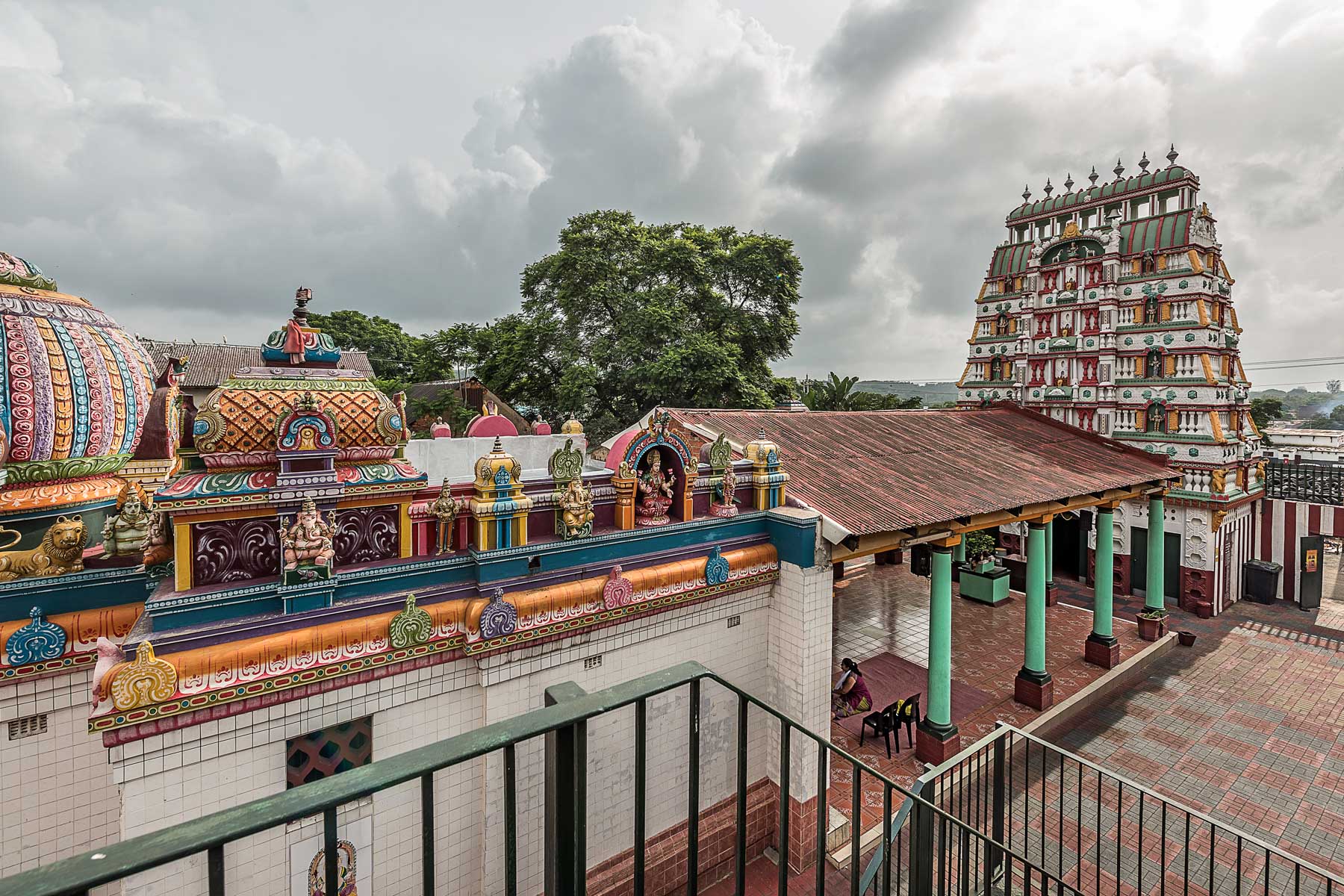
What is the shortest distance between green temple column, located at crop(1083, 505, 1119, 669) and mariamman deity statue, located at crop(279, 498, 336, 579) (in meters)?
15.3

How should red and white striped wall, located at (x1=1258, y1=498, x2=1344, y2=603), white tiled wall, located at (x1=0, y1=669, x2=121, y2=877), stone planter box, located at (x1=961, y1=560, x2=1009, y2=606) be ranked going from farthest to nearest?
1. red and white striped wall, located at (x1=1258, y1=498, x2=1344, y2=603)
2. stone planter box, located at (x1=961, y1=560, x2=1009, y2=606)
3. white tiled wall, located at (x1=0, y1=669, x2=121, y2=877)

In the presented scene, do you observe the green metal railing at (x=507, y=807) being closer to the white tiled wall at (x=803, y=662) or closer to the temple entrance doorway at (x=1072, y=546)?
the white tiled wall at (x=803, y=662)

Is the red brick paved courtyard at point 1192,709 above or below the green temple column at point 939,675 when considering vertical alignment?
below

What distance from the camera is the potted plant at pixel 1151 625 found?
639 inches

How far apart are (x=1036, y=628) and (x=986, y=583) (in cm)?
685

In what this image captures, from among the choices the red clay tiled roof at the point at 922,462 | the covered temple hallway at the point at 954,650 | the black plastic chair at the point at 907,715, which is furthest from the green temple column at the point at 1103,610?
the black plastic chair at the point at 907,715

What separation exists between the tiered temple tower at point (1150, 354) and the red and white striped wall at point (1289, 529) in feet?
2.02

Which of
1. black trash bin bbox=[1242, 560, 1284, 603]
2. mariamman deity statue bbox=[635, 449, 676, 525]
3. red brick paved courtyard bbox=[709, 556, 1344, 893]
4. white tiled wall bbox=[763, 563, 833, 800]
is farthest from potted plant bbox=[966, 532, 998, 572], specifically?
mariamman deity statue bbox=[635, 449, 676, 525]

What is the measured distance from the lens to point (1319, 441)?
137 feet

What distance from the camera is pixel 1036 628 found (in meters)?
12.7

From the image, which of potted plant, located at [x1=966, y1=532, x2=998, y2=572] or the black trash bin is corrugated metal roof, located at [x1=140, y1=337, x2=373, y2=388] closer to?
potted plant, located at [x1=966, y1=532, x2=998, y2=572]

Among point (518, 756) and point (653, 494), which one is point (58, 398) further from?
point (653, 494)

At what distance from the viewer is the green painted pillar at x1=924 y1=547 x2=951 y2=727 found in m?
10.3

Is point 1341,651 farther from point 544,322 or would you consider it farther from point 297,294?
point 544,322
